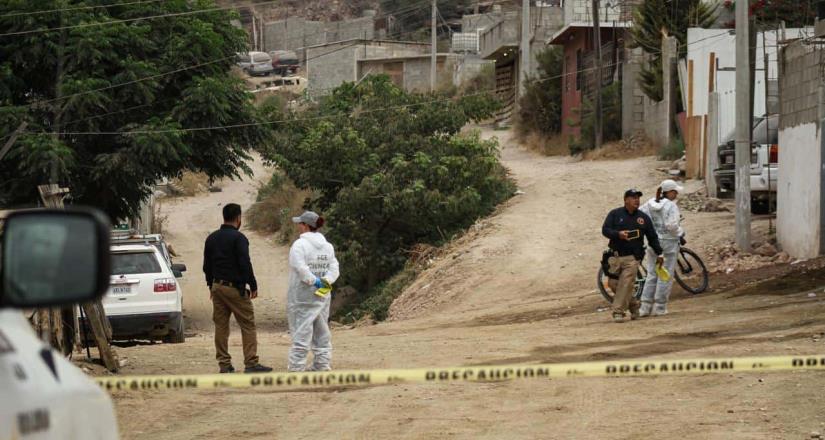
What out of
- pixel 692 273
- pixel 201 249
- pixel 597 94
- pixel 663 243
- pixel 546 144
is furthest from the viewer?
pixel 546 144

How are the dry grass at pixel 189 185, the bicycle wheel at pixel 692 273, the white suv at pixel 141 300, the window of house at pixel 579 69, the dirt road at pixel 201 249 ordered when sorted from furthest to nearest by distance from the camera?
the dry grass at pixel 189 185, the window of house at pixel 579 69, the dirt road at pixel 201 249, the bicycle wheel at pixel 692 273, the white suv at pixel 141 300

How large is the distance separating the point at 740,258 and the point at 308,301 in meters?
11.2

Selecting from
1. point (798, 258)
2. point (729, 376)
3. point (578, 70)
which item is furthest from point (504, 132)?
point (729, 376)

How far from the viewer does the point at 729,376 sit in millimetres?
10938

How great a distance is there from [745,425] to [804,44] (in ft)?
40.2

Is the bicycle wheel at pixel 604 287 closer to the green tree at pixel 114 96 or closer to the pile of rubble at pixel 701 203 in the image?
the pile of rubble at pixel 701 203

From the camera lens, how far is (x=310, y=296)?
12.0m

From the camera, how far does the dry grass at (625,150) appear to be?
36.3m

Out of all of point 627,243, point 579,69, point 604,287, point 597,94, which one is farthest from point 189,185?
point 627,243

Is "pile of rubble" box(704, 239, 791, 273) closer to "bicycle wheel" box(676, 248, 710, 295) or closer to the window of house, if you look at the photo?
"bicycle wheel" box(676, 248, 710, 295)

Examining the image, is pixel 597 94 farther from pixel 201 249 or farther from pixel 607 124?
pixel 201 249

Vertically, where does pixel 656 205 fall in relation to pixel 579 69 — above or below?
below

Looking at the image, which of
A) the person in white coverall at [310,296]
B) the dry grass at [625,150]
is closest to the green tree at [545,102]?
the dry grass at [625,150]

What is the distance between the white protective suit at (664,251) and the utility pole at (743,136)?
5.00 m
